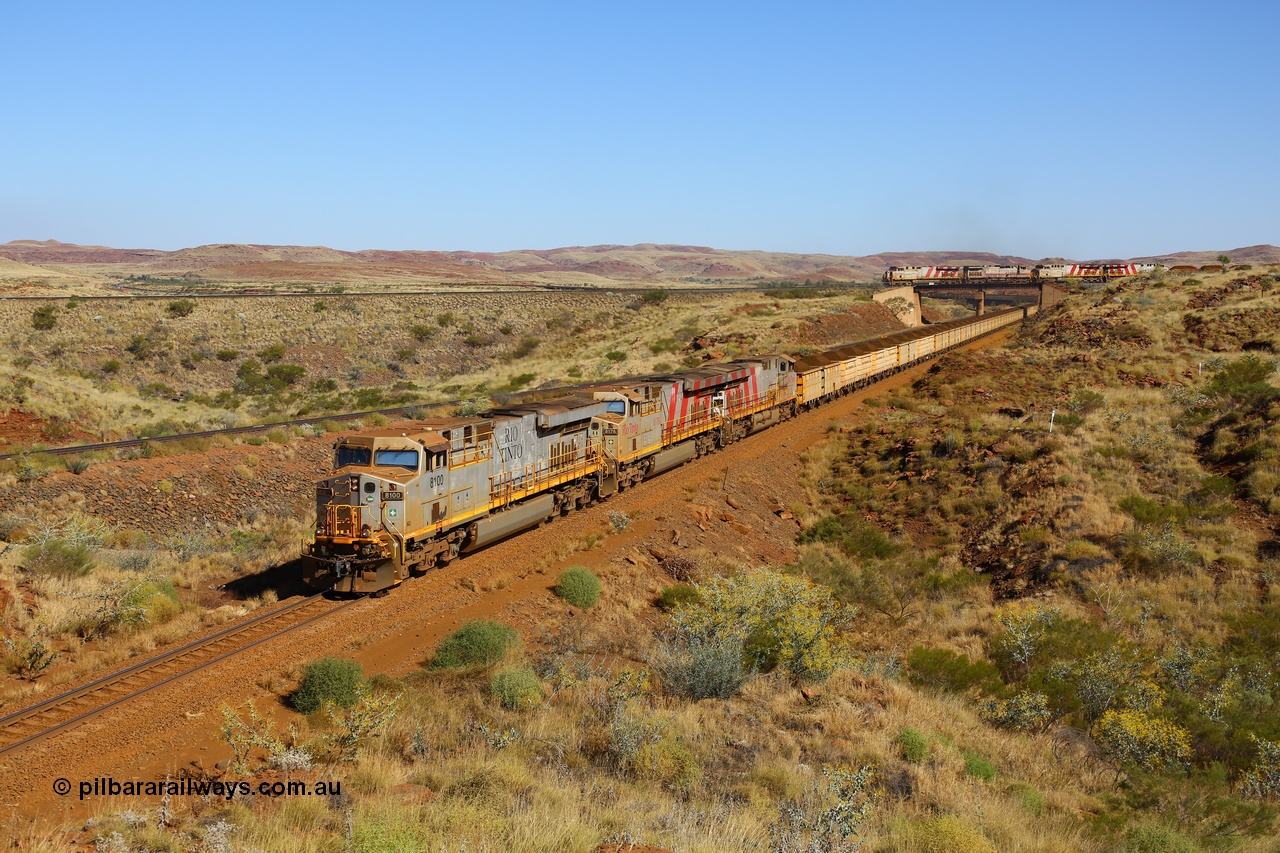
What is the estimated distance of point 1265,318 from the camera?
57.5m

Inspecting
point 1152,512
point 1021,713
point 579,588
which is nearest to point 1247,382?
point 1152,512

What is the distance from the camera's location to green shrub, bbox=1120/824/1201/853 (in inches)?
379

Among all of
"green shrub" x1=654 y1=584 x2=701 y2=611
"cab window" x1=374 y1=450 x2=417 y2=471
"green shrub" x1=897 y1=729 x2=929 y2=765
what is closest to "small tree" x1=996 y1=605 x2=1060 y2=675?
"green shrub" x1=897 y1=729 x2=929 y2=765

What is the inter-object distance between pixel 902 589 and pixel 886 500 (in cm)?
863

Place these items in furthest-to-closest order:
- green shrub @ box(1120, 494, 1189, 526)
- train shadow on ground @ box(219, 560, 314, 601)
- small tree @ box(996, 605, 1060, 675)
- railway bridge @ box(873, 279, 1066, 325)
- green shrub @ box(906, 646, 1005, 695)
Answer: railway bridge @ box(873, 279, 1066, 325) < green shrub @ box(1120, 494, 1189, 526) < train shadow on ground @ box(219, 560, 314, 601) < small tree @ box(996, 605, 1060, 675) < green shrub @ box(906, 646, 1005, 695)

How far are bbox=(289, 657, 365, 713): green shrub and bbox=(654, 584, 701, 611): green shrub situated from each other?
8391 millimetres

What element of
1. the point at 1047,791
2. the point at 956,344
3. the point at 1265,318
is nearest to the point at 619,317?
the point at 956,344

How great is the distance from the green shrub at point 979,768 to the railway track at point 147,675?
13.0 meters

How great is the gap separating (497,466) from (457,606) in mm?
4769

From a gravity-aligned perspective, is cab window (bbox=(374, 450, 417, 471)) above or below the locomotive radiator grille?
above

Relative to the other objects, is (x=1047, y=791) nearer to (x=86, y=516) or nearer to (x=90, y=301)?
(x=86, y=516)

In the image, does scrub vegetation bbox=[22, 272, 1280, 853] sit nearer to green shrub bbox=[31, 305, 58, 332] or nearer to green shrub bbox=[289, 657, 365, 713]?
green shrub bbox=[289, 657, 365, 713]

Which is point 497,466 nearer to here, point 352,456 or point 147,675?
point 352,456

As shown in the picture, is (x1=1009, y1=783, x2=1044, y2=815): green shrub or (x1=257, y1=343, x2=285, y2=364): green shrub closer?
(x1=1009, y1=783, x2=1044, y2=815): green shrub
